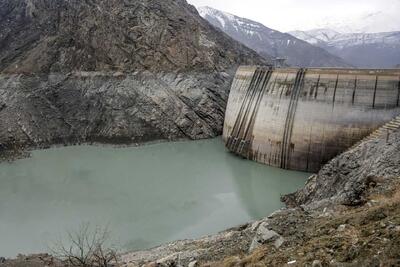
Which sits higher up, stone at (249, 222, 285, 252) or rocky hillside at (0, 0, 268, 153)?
rocky hillside at (0, 0, 268, 153)

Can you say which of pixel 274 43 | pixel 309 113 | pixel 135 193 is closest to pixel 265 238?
pixel 135 193

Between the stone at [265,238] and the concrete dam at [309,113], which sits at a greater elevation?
the concrete dam at [309,113]

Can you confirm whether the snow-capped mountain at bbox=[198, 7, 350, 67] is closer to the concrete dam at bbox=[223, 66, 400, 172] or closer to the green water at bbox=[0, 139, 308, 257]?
the concrete dam at bbox=[223, 66, 400, 172]

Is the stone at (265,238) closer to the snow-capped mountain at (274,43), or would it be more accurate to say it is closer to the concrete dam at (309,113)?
the concrete dam at (309,113)

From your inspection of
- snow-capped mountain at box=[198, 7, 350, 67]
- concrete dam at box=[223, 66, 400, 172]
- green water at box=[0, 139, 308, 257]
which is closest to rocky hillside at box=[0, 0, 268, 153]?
green water at box=[0, 139, 308, 257]

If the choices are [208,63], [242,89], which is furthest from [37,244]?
[208,63]

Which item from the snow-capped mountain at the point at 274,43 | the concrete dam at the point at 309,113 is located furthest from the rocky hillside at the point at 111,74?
the snow-capped mountain at the point at 274,43

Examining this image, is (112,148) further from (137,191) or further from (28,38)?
(28,38)
